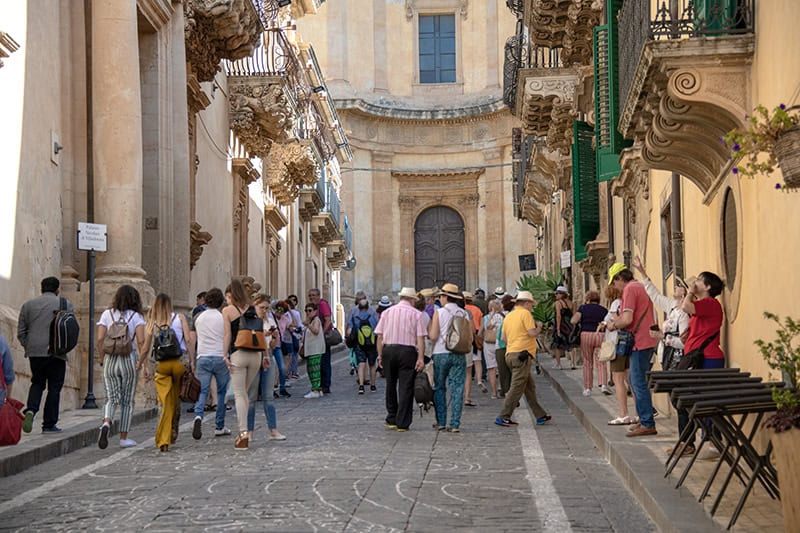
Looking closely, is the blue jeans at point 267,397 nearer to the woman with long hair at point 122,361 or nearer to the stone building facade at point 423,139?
the woman with long hair at point 122,361

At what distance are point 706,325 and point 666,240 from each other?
18.1ft

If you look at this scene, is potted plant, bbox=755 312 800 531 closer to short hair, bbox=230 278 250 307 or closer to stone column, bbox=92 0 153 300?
short hair, bbox=230 278 250 307

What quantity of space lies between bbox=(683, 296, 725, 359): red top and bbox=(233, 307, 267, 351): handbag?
4354mm

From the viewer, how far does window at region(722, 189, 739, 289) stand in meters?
10.9

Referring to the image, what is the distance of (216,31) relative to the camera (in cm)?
2283

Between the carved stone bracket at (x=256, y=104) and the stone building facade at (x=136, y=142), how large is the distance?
0.11ft

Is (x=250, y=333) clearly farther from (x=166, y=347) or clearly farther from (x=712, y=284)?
(x=712, y=284)

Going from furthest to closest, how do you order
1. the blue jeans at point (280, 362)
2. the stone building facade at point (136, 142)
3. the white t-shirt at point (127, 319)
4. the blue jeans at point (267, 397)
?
the blue jeans at point (280, 362) < the stone building facade at point (136, 142) < the blue jeans at point (267, 397) < the white t-shirt at point (127, 319)

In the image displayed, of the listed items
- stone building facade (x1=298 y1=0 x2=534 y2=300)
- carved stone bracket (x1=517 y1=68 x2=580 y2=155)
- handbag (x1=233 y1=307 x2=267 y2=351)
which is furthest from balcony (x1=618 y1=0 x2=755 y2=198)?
stone building facade (x1=298 y1=0 x2=534 y2=300)

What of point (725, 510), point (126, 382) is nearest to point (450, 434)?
point (126, 382)

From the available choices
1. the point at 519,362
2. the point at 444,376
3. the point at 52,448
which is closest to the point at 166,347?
the point at 52,448

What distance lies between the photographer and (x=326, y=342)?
20.4 m

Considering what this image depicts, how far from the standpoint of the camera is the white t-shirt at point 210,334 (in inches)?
517

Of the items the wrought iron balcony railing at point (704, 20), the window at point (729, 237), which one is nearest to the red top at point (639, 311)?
the window at point (729, 237)
